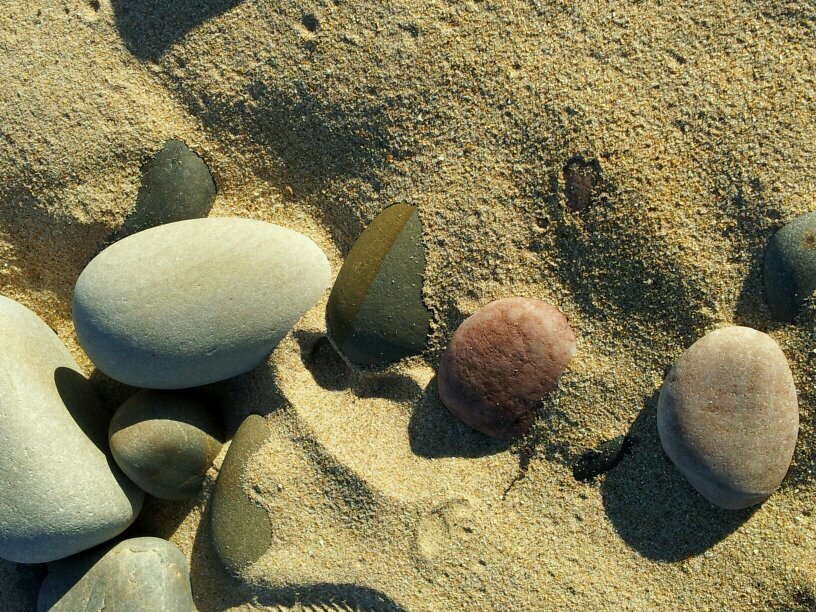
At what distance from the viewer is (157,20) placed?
7.66 feet

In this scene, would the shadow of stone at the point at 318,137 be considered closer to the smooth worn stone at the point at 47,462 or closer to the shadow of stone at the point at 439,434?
the shadow of stone at the point at 439,434

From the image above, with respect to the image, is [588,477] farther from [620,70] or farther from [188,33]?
[188,33]

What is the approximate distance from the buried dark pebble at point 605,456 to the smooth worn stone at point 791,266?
696 mm

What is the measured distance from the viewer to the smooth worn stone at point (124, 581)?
2.33 m

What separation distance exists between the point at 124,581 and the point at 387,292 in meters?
1.54

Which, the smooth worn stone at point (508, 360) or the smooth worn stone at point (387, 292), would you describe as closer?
the smooth worn stone at point (508, 360)

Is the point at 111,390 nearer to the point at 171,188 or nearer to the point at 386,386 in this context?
the point at 171,188

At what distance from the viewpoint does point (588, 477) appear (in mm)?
2201

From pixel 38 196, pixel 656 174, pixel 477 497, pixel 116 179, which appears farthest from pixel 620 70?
pixel 38 196

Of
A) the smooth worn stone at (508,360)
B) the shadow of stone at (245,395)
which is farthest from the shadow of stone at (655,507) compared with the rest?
the shadow of stone at (245,395)

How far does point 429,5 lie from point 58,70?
148 cm

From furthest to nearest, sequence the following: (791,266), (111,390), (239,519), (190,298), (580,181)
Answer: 1. (111,390)
2. (239,519)
3. (190,298)
4. (580,181)
5. (791,266)

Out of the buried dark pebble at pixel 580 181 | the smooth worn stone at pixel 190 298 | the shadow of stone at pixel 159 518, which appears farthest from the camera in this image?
the shadow of stone at pixel 159 518

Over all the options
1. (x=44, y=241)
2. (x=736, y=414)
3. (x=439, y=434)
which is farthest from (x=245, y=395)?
(x=736, y=414)
